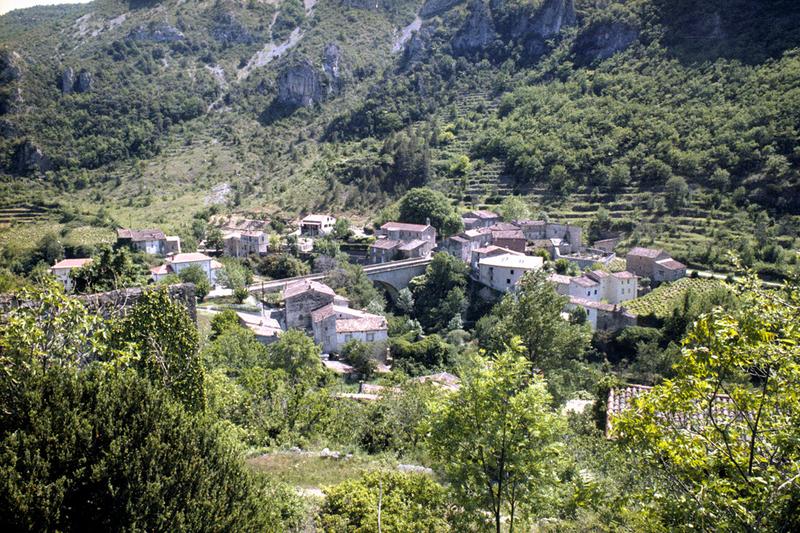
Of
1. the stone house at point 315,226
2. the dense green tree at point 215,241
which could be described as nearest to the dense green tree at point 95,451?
the dense green tree at point 215,241

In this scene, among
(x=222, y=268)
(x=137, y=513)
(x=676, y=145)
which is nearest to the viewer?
(x=137, y=513)

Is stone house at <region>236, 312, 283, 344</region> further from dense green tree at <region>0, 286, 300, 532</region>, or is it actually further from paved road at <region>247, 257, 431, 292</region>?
dense green tree at <region>0, 286, 300, 532</region>

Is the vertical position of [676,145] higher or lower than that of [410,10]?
lower

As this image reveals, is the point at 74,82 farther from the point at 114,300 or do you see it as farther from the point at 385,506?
the point at 385,506

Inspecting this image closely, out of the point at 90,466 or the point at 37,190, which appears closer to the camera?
the point at 90,466

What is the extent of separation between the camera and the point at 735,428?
6.03 m

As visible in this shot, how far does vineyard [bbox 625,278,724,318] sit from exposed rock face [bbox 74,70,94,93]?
373 feet

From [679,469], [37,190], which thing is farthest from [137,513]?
[37,190]

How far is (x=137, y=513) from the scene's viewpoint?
5.70 metres

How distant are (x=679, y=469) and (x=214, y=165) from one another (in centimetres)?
9534

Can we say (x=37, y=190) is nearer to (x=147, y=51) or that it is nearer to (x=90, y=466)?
(x=147, y=51)

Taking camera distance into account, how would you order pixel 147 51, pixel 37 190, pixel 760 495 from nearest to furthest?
1. pixel 760 495
2. pixel 37 190
3. pixel 147 51

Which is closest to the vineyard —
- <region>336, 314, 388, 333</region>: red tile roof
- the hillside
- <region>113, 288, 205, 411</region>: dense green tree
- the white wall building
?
the hillside

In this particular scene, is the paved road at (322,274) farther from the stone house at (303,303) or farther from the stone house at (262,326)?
the stone house at (262,326)
